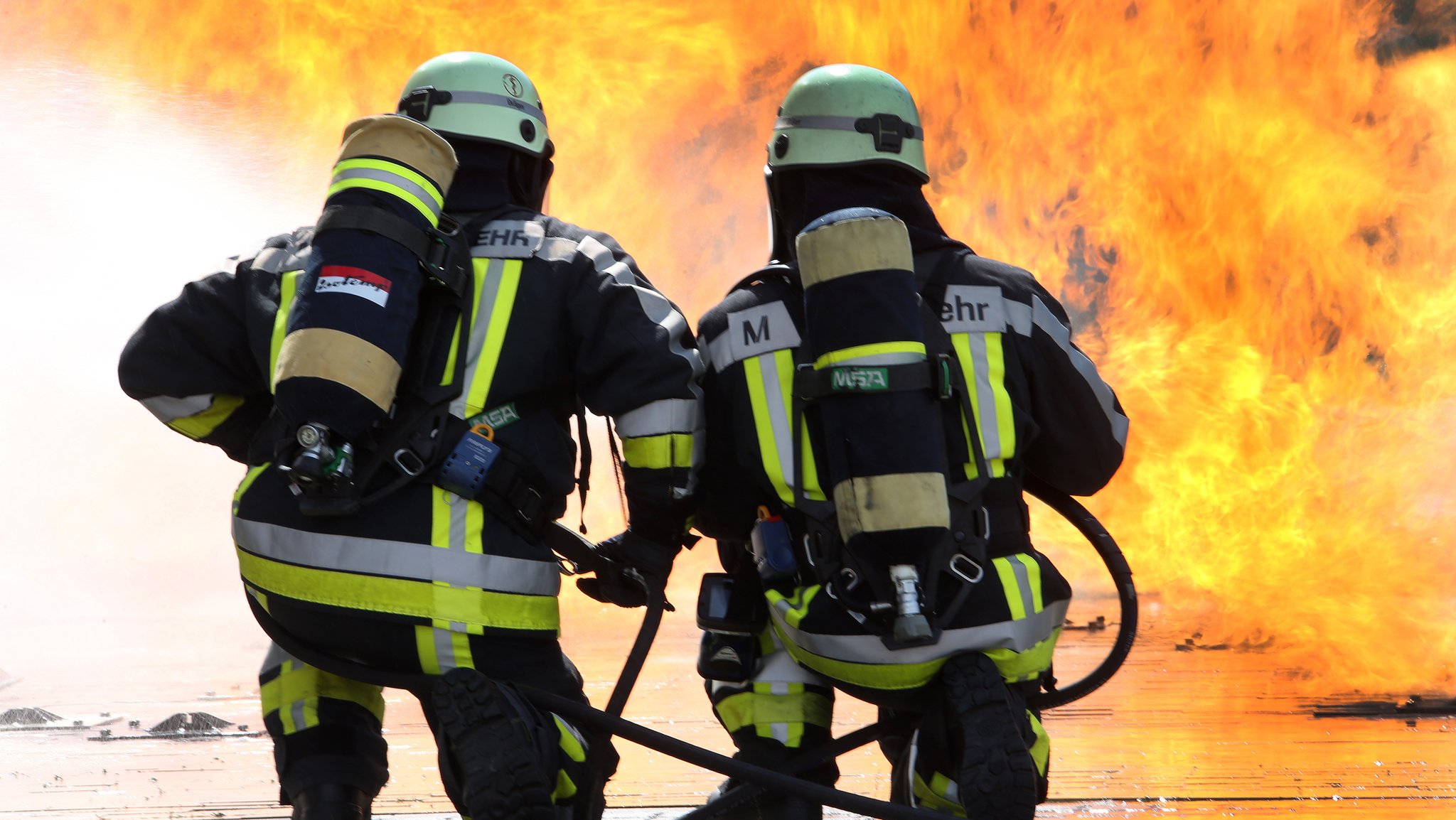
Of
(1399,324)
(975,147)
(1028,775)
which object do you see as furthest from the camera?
(975,147)

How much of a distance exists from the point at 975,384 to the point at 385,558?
4.47ft

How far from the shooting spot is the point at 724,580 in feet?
9.59

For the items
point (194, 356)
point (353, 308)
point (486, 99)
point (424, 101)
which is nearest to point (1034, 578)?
point (353, 308)

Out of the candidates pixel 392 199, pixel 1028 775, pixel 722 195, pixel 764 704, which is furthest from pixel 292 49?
pixel 1028 775

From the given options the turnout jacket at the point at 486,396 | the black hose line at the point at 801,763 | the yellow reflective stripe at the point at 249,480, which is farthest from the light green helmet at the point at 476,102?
the black hose line at the point at 801,763

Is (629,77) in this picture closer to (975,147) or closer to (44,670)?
(975,147)

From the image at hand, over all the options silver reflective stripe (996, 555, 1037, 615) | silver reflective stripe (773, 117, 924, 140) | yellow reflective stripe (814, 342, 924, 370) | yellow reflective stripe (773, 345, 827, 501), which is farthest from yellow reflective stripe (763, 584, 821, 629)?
silver reflective stripe (773, 117, 924, 140)

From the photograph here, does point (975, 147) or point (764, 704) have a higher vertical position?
point (975, 147)

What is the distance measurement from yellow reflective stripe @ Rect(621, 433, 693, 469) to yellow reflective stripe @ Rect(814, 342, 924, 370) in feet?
1.37

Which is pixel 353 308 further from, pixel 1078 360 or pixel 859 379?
pixel 1078 360

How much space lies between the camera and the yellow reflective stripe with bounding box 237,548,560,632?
245cm

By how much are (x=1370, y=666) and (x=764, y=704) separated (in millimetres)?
5022

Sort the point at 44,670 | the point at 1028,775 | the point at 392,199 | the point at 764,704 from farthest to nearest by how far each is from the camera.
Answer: the point at 44,670
the point at 764,704
the point at 392,199
the point at 1028,775

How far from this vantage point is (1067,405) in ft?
8.95
